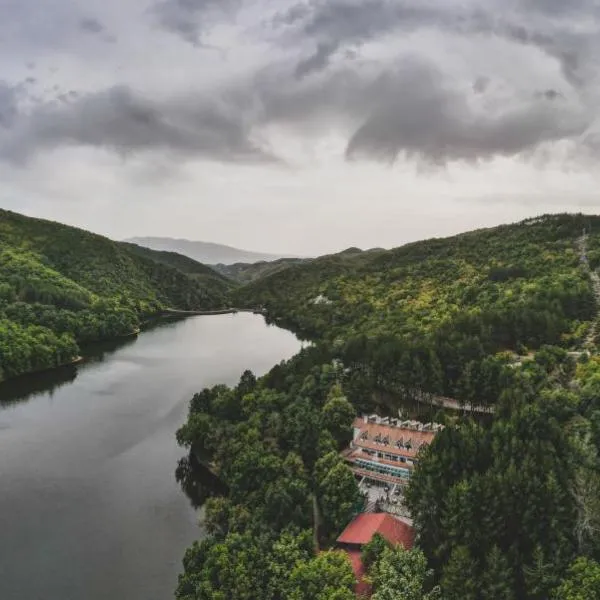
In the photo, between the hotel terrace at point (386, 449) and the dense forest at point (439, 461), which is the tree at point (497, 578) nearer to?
the dense forest at point (439, 461)

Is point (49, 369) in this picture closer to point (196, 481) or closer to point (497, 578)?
point (196, 481)

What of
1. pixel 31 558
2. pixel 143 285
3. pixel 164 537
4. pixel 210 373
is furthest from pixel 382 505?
pixel 143 285

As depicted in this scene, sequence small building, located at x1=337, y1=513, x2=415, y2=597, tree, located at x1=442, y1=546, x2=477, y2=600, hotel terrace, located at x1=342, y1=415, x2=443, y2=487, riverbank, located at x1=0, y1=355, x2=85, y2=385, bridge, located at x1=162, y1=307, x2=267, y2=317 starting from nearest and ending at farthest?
tree, located at x1=442, y1=546, x2=477, y2=600
small building, located at x1=337, y1=513, x2=415, y2=597
hotel terrace, located at x1=342, y1=415, x2=443, y2=487
riverbank, located at x1=0, y1=355, x2=85, y2=385
bridge, located at x1=162, y1=307, x2=267, y2=317

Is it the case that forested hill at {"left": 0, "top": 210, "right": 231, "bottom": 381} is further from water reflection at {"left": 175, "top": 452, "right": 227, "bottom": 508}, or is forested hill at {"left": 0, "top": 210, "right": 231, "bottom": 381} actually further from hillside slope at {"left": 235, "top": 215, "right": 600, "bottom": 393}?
water reflection at {"left": 175, "top": 452, "right": 227, "bottom": 508}

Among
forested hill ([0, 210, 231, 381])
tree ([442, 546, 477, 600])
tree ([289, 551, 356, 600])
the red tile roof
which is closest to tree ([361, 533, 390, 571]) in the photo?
the red tile roof

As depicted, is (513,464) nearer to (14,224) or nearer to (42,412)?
(42,412)

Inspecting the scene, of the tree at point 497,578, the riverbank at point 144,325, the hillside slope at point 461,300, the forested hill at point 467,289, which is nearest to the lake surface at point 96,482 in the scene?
the riverbank at point 144,325

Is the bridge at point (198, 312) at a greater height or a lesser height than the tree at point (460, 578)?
greater

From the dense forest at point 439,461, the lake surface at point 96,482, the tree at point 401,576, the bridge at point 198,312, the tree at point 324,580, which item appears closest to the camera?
the tree at point 401,576

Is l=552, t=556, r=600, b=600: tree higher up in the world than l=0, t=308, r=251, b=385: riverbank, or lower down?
lower down
